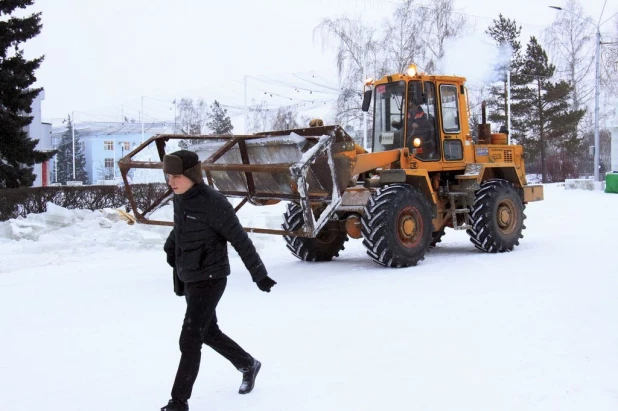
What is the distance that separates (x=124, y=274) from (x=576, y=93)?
51093 mm

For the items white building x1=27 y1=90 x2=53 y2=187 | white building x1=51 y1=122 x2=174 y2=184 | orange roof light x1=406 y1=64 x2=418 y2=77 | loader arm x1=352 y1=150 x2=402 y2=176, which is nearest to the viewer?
loader arm x1=352 y1=150 x2=402 y2=176

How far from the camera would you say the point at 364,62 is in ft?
129

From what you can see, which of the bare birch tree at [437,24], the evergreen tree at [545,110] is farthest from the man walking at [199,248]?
the evergreen tree at [545,110]

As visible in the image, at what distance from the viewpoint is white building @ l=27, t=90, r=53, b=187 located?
36.2m

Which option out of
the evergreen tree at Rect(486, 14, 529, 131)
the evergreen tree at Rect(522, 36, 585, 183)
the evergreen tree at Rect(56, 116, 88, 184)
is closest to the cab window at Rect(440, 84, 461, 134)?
the evergreen tree at Rect(486, 14, 529, 131)

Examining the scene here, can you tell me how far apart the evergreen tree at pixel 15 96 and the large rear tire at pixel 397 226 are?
14.1 meters

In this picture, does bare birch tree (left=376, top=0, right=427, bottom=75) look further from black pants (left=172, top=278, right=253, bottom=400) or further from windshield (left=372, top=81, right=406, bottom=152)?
black pants (left=172, top=278, right=253, bottom=400)

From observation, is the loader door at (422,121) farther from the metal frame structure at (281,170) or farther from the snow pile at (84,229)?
the snow pile at (84,229)

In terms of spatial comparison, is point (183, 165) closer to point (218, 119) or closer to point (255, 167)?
point (255, 167)

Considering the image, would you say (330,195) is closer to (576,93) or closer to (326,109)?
(326,109)

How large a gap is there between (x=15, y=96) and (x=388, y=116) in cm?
1350

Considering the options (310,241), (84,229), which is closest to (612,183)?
(310,241)

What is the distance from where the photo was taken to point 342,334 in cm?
636

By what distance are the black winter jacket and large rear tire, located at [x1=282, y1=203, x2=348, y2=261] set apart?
6403 millimetres
